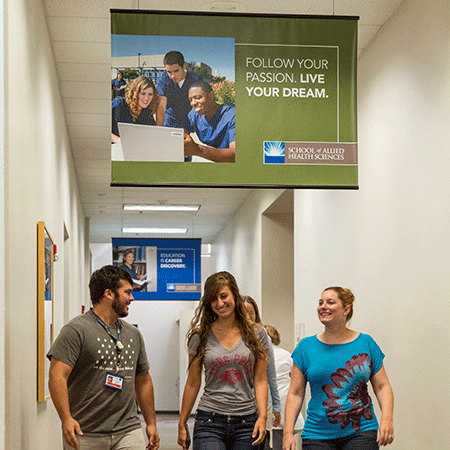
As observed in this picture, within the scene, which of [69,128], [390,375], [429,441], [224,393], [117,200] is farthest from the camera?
[117,200]

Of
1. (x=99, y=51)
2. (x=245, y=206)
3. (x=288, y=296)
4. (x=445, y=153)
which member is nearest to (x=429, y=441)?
(x=445, y=153)

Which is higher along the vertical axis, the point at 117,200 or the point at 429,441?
the point at 117,200

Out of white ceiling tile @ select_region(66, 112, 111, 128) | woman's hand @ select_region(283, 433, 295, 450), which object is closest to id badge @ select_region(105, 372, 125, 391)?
woman's hand @ select_region(283, 433, 295, 450)

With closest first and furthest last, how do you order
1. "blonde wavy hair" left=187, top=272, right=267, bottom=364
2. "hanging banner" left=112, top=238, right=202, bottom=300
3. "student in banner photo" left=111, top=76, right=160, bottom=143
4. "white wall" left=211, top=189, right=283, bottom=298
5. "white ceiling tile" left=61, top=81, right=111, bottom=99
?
"blonde wavy hair" left=187, top=272, right=267, bottom=364
"student in banner photo" left=111, top=76, right=160, bottom=143
"white ceiling tile" left=61, top=81, right=111, bottom=99
"white wall" left=211, top=189, right=283, bottom=298
"hanging banner" left=112, top=238, right=202, bottom=300

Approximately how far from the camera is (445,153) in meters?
3.86

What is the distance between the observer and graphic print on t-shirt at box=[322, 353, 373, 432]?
11.4 ft

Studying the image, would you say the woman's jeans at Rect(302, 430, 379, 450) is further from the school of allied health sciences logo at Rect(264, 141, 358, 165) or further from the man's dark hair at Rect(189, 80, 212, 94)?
the man's dark hair at Rect(189, 80, 212, 94)

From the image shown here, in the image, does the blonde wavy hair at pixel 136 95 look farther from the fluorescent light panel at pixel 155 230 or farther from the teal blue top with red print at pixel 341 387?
the fluorescent light panel at pixel 155 230

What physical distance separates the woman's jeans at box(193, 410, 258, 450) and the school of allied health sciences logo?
1284 mm

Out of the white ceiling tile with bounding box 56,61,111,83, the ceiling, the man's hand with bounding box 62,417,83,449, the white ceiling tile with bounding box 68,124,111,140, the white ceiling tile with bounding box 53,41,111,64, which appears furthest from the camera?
the white ceiling tile with bounding box 68,124,111,140

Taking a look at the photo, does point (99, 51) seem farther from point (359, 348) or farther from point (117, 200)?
point (117, 200)

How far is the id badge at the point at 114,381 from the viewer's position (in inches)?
129

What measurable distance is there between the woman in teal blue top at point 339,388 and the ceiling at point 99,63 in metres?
1.96

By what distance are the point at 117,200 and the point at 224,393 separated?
832 cm
